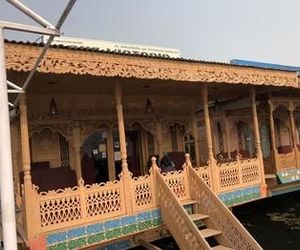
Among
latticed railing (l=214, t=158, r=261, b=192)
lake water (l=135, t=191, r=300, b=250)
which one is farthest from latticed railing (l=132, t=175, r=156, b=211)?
lake water (l=135, t=191, r=300, b=250)

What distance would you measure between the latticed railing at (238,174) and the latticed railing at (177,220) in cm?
171

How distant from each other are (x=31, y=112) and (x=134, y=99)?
10.7 feet

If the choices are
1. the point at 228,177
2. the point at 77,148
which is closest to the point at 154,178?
the point at 228,177

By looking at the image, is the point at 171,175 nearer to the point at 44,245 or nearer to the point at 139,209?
the point at 139,209

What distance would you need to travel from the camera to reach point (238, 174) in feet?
31.6

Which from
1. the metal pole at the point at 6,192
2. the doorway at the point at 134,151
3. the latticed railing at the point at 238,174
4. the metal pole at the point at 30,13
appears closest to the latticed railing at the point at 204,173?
the latticed railing at the point at 238,174

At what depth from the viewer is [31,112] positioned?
9.66 metres

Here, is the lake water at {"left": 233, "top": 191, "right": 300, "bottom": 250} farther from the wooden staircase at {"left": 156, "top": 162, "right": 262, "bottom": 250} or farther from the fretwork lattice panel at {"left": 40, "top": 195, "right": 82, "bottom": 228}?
the fretwork lattice panel at {"left": 40, "top": 195, "right": 82, "bottom": 228}

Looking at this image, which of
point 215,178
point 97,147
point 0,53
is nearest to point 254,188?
point 215,178

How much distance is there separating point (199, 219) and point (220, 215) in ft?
1.56

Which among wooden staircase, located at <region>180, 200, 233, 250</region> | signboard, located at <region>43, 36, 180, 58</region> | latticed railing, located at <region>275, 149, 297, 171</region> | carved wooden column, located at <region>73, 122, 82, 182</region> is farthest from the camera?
signboard, located at <region>43, 36, 180, 58</region>

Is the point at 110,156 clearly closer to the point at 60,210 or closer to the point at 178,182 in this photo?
the point at 178,182

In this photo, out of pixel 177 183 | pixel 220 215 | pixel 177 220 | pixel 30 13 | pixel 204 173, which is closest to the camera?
pixel 30 13

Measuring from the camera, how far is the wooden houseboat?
6590 millimetres
